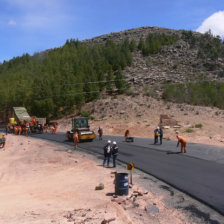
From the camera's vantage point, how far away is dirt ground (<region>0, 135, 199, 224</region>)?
24.3 feet

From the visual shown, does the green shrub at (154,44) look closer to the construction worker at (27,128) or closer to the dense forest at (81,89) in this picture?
the dense forest at (81,89)

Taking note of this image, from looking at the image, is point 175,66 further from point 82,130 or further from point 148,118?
point 82,130

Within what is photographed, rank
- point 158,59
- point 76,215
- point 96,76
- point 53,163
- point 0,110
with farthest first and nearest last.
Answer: point 158,59 < point 0,110 < point 96,76 < point 53,163 < point 76,215

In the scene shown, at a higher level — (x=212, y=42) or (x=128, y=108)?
(x=212, y=42)

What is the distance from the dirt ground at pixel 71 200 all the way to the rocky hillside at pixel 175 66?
4874 centimetres

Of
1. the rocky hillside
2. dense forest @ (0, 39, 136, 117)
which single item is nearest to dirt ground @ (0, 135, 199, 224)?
dense forest @ (0, 39, 136, 117)

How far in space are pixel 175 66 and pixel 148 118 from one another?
39743mm

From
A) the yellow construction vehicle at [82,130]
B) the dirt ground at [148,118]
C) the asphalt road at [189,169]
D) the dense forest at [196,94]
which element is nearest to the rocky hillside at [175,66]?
the dense forest at [196,94]

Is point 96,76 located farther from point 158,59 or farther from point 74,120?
point 74,120

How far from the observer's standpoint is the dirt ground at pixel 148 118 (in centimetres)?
3150

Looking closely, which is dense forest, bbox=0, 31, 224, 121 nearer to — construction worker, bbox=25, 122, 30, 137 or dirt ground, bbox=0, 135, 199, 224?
construction worker, bbox=25, 122, 30, 137

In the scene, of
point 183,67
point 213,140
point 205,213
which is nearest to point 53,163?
point 205,213

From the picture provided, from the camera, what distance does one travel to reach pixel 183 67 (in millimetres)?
77312

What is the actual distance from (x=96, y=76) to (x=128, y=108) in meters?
17.2
